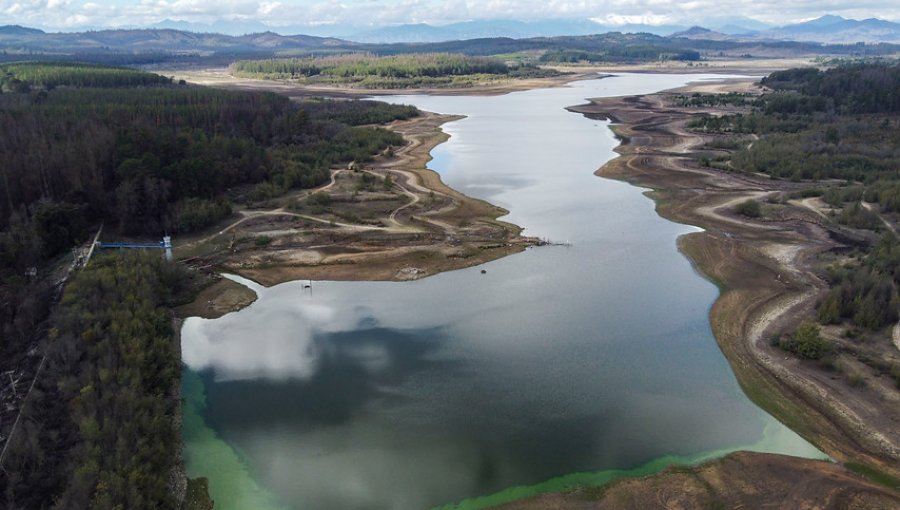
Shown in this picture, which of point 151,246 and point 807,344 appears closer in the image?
point 807,344

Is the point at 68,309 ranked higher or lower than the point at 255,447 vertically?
higher

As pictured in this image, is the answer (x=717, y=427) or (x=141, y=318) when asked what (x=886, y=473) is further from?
(x=141, y=318)

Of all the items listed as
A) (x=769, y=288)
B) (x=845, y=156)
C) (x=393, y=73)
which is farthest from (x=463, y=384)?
(x=393, y=73)

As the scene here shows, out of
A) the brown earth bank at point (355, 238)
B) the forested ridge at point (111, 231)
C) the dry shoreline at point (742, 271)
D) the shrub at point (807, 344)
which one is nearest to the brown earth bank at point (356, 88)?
the forested ridge at point (111, 231)

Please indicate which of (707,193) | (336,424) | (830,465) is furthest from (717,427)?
(707,193)

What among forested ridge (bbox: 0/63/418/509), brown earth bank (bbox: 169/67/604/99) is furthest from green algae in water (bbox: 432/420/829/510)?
brown earth bank (bbox: 169/67/604/99)

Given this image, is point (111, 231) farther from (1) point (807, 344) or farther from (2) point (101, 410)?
(1) point (807, 344)

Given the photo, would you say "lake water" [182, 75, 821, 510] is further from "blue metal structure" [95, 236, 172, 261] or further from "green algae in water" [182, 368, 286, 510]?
"blue metal structure" [95, 236, 172, 261]

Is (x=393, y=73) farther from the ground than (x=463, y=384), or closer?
farther from the ground
